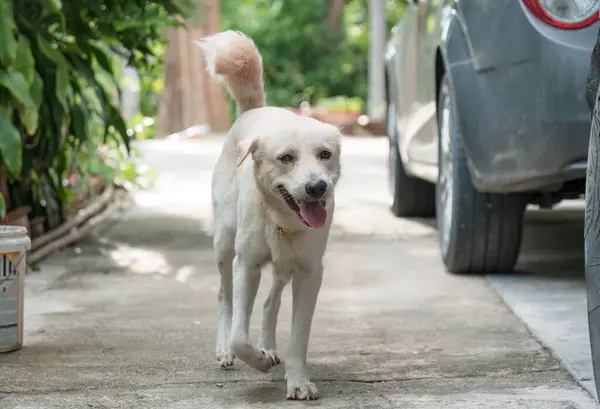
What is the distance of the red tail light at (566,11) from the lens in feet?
16.2

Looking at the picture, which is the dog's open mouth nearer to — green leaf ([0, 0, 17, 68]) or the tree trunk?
green leaf ([0, 0, 17, 68])

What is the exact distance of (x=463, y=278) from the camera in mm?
6008

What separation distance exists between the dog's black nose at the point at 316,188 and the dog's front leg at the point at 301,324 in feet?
1.41

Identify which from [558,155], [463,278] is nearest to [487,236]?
[463,278]

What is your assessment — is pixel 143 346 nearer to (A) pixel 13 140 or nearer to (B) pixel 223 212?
(B) pixel 223 212

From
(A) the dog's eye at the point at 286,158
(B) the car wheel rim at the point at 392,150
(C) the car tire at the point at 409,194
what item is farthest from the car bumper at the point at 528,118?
(B) the car wheel rim at the point at 392,150

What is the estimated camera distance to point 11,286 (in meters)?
4.43

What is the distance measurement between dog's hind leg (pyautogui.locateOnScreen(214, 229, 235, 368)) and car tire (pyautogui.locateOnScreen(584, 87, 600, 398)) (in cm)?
138

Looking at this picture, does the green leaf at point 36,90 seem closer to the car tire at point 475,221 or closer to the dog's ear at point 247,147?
the car tire at point 475,221

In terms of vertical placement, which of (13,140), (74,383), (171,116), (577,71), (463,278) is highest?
(577,71)

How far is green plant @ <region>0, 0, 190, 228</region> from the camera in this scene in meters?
5.79

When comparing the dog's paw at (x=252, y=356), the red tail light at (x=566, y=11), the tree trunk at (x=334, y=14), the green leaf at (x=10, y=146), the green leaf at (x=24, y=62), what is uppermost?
the red tail light at (x=566, y=11)

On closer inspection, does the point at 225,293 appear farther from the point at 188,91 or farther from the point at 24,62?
the point at 188,91

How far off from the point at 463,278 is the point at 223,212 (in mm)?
→ 2064
